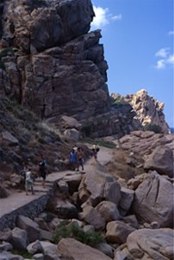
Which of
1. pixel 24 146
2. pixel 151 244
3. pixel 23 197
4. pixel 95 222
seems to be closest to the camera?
pixel 151 244

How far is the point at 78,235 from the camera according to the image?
51.6 ft

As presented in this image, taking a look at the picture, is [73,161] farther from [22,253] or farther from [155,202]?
[22,253]

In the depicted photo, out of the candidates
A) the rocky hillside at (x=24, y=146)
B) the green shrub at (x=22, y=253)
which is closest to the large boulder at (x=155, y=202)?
the rocky hillside at (x=24, y=146)

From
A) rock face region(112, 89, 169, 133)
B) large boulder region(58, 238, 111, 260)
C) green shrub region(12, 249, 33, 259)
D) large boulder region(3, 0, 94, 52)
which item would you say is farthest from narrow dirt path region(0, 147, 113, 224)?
rock face region(112, 89, 169, 133)

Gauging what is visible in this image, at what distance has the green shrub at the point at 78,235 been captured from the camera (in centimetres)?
1555

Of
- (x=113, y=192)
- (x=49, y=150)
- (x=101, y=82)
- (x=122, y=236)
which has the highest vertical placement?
(x=101, y=82)

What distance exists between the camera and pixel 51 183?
70.8 ft

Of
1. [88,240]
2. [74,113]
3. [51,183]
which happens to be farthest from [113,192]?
[74,113]

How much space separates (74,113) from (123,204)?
36659 millimetres

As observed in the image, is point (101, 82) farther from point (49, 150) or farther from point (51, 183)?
point (51, 183)

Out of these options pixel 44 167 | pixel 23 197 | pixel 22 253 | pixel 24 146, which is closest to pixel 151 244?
pixel 22 253

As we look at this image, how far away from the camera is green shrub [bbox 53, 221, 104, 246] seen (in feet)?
51.0

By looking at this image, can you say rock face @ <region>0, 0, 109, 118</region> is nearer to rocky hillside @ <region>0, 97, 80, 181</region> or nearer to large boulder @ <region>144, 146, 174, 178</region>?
rocky hillside @ <region>0, 97, 80, 181</region>

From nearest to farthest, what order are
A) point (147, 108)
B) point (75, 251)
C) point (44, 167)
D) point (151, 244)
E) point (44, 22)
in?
1. point (75, 251)
2. point (151, 244)
3. point (44, 167)
4. point (44, 22)
5. point (147, 108)
